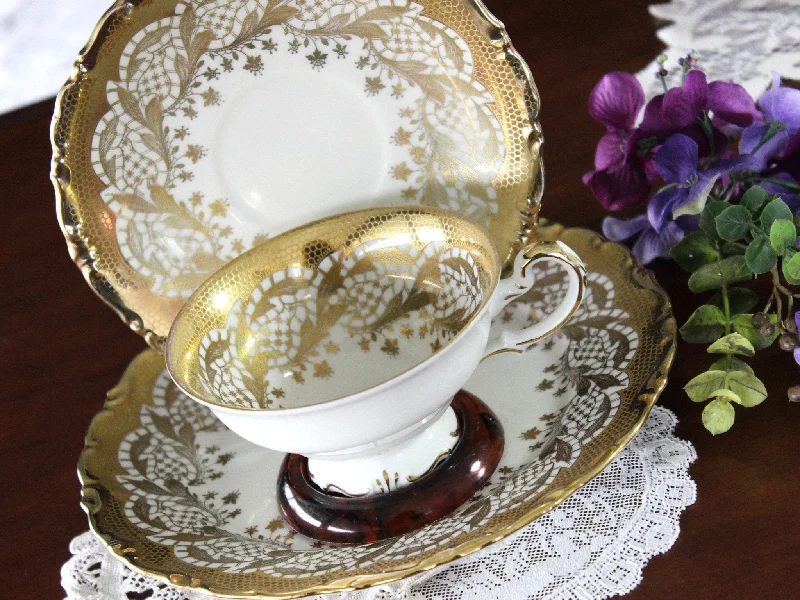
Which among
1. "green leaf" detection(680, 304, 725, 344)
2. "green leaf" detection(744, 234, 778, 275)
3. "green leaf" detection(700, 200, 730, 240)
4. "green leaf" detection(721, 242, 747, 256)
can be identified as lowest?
"green leaf" detection(680, 304, 725, 344)

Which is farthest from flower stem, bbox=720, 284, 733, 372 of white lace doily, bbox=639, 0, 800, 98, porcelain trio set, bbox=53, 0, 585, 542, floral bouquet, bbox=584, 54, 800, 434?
white lace doily, bbox=639, 0, 800, 98

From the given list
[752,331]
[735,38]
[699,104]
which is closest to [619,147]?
[699,104]

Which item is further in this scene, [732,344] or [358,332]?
[358,332]

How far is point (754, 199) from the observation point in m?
0.56

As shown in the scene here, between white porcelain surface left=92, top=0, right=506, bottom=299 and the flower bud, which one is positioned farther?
white porcelain surface left=92, top=0, right=506, bottom=299

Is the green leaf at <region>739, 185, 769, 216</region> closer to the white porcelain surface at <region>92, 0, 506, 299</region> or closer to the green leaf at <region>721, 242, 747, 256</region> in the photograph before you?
the green leaf at <region>721, 242, 747, 256</region>

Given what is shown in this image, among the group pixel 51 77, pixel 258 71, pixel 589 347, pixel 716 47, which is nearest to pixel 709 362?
pixel 589 347

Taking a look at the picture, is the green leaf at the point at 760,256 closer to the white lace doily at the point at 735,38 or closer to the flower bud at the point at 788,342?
the flower bud at the point at 788,342

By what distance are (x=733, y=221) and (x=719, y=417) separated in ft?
0.41

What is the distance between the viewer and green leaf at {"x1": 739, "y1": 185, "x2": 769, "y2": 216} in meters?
0.56

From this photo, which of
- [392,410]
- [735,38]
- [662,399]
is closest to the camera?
[392,410]

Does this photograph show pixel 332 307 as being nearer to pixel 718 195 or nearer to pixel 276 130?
pixel 276 130

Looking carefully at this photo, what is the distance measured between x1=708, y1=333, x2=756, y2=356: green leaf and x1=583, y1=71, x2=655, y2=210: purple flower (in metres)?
0.15

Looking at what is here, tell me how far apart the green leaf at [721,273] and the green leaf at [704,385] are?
2.9 inches
